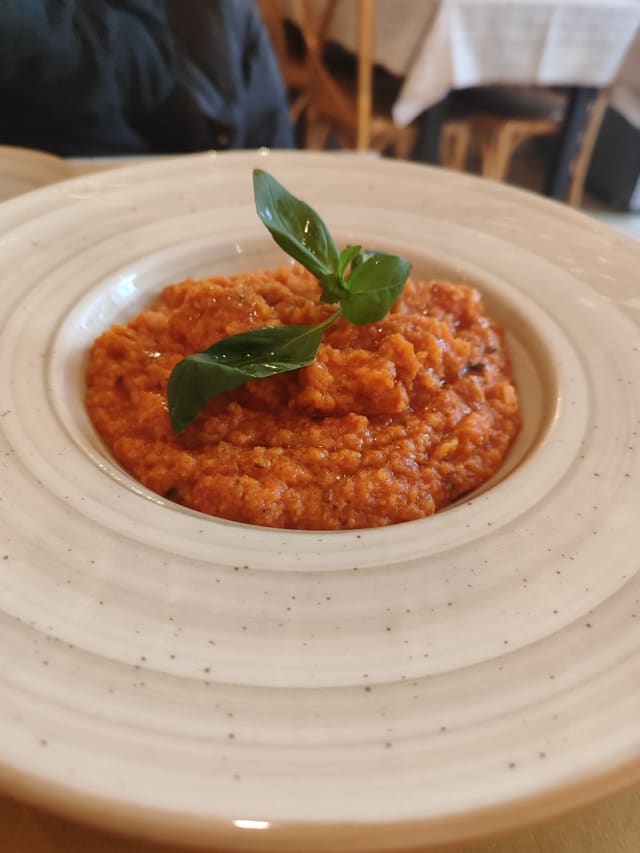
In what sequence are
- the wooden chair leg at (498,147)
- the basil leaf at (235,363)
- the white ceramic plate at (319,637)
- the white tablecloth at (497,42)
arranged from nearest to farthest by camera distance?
the white ceramic plate at (319,637) < the basil leaf at (235,363) < the white tablecloth at (497,42) < the wooden chair leg at (498,147)

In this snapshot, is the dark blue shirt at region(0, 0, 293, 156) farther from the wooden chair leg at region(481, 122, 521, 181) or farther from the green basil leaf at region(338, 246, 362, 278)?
the wooden chair leg at region(481, 122, 521, 181)

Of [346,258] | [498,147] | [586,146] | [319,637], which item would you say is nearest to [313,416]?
[346,258]

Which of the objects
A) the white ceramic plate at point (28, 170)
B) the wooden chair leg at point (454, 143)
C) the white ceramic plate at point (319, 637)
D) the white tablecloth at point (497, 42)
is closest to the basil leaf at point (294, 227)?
the white ceramic plate at point (319, 637)

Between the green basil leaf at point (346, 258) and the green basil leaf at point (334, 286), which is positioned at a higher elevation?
the green basil leaf at point (346, 258)

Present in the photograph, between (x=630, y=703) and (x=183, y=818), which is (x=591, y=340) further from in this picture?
(x=183, y=818)

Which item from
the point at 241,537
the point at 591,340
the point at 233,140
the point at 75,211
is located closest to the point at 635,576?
the point at 241,537

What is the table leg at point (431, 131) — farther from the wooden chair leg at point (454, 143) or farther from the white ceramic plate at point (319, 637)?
the white ceramic plate at point (319, 637)

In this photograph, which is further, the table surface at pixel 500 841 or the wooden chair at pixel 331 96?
the wooden chair at pixel 331 96

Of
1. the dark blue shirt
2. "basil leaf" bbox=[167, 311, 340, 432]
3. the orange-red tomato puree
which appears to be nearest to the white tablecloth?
the dark blue shirt

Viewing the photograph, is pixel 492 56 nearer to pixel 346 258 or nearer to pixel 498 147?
pixel 498 147
